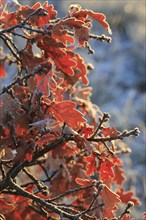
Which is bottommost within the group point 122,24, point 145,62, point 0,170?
point 0,170

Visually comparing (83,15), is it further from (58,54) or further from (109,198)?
(109,198)

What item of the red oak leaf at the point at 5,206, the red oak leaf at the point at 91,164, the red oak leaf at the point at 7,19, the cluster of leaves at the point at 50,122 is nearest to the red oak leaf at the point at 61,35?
the cluster of leaves at the point at 50,122

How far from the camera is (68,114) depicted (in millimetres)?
1079

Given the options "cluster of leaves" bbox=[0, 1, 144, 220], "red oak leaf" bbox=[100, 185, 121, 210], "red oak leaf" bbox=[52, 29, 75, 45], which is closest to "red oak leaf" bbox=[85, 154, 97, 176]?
"cluster of leaves" bbox=[0, 1, 144, 220]

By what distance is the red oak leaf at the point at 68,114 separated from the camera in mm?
1076

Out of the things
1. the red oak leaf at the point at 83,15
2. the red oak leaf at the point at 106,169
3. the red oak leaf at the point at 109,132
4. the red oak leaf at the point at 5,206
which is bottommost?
the red oak leaf at the point at 5,206

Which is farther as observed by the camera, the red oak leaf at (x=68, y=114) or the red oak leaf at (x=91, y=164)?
the red oak leaf at (x=91, y=164)

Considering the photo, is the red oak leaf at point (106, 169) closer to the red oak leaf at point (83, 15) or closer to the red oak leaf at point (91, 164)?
the red oak leaf at point (91, 164)

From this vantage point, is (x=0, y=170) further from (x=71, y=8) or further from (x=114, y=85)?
(x=114, y=85)

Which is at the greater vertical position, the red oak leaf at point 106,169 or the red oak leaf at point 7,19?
the red oak leaf at point 7,19

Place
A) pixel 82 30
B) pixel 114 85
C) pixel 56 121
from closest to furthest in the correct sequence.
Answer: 1. pixel 56 121
2. pixel 82 30
3. pixel 114 85

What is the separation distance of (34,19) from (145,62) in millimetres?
5411

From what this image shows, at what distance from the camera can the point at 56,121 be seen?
41.4 inches

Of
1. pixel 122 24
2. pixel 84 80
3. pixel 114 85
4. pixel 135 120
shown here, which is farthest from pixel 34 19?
pixel 122 24
